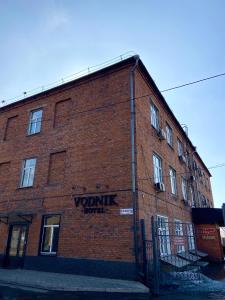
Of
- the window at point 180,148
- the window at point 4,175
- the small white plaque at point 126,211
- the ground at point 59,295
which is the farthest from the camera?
the window at point 180,148

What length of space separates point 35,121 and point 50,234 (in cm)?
727

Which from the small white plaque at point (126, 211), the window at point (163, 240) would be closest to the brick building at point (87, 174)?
the small white plaque at point (126, 211)

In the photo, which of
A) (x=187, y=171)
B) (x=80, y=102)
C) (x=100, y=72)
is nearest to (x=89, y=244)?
(x=80, y=102)

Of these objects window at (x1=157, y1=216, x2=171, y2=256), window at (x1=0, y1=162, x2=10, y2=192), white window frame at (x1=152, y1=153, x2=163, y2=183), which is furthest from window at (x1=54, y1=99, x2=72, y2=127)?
window at (x1=157, y1=216, x2=171, y2=256)

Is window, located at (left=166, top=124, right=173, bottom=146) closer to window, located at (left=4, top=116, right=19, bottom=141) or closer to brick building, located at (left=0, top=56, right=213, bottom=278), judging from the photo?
brick building, located at (left=0, top=56, right=213, bottom=278)

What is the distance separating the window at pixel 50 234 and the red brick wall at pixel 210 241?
12138mm

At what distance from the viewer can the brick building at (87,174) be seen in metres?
10.4

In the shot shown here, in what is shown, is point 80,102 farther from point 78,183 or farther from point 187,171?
point 187,171

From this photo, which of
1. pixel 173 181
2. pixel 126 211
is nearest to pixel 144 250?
pixel 126 211

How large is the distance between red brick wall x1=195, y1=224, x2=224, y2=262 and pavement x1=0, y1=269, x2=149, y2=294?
457 inches

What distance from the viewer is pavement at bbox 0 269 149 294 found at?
8117 mm

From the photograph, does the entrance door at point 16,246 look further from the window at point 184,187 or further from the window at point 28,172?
the window at point 184,187

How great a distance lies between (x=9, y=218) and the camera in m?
13.4

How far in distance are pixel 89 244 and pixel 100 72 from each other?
9.17m
